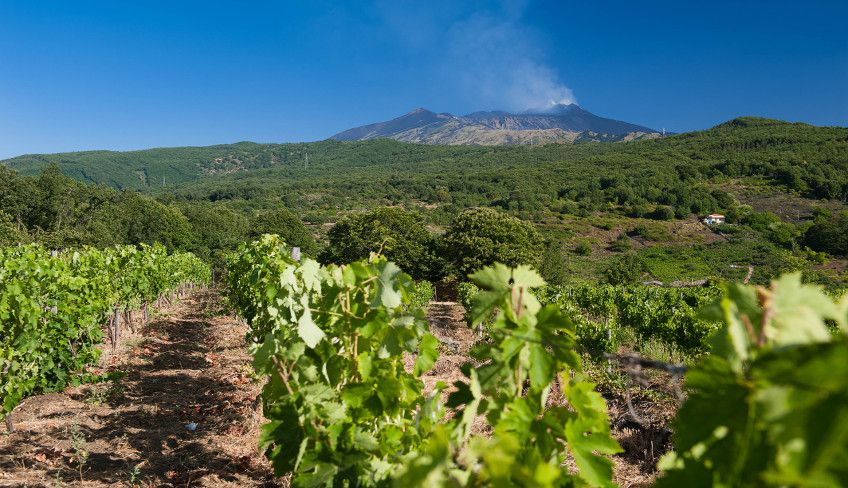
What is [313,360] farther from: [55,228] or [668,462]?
[55,228]

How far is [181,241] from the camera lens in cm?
4262

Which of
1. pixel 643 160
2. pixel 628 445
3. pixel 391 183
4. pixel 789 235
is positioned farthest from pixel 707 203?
pixel 628 445

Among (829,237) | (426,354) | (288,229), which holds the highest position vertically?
(426,354)

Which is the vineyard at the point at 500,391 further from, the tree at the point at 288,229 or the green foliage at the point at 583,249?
the green foliage at the point at 583,249

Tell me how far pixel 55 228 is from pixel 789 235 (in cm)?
7751

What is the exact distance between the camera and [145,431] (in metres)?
5.29

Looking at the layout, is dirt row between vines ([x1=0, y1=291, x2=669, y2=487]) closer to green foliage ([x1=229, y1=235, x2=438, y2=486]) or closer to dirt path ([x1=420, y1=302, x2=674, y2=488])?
dirt path ([x1=420, y1=302, x2=674, y2=488])

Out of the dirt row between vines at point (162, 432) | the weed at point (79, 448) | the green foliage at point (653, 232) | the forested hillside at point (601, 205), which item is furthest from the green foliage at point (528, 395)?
the green foliage at point (653, 232)

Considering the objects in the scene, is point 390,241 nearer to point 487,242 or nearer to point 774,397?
point 487,242

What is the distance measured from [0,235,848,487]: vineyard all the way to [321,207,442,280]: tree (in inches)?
1202

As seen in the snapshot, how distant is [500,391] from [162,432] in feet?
16.5

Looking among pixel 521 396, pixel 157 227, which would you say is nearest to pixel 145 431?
pixel 521 396

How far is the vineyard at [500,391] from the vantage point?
2.08 ft

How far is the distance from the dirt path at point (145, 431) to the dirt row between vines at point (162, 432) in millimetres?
10
